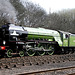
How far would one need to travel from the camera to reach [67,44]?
1555 centimetres

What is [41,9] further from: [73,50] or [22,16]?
[73,50]

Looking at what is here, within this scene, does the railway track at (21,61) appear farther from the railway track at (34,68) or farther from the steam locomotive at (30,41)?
the steam locomotive at (30,41)

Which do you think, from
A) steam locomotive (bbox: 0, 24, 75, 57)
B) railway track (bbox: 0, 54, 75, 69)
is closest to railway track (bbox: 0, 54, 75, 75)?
railway track (bbox: 0, 54, 75, 69)

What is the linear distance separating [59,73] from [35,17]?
27.9 m

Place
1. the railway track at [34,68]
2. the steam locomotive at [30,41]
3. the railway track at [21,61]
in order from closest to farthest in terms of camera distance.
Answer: the railway track at [34,68], the railway track at [21,61], the steam locomotive at [30,41]

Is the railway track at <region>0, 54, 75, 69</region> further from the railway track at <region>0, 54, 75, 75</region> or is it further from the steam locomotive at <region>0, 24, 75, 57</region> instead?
the steam locomotive at <region>0, 24, 75, 57</region>

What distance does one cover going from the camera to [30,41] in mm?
11945

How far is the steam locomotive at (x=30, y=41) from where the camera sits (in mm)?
10625

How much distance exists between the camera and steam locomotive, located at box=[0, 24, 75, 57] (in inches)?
418

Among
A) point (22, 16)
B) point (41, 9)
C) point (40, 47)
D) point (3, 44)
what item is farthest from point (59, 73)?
point (41, 9)

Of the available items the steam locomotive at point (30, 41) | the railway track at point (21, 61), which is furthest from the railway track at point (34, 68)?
the steam locomotive at point (30, 41)

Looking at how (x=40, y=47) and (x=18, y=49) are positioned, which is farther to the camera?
(x=40, y=47)

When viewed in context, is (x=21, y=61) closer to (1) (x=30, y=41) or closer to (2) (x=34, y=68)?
(2) (x=34, y=68)

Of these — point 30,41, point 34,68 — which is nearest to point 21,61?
point 34,68
